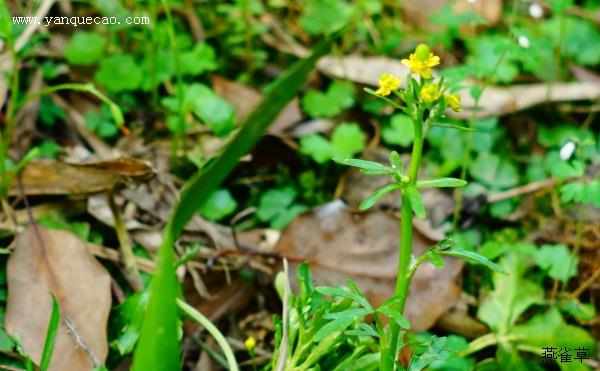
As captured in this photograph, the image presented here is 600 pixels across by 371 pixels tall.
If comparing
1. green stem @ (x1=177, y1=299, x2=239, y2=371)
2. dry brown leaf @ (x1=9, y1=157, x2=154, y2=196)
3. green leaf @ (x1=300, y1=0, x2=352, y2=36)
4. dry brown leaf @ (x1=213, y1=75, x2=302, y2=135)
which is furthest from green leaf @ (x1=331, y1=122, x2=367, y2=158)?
green stem @ (x1=177, y1=299, x2=239, y2=371)

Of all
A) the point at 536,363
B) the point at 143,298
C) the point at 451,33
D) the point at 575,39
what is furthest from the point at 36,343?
the point at 575,39

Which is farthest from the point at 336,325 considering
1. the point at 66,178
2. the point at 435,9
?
the point at 435,9

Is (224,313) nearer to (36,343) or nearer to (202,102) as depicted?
(36,343)

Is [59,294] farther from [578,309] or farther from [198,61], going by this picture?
[578,309]

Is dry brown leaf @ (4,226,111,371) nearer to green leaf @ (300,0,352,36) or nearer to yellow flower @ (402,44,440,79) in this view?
yellow flower @ (402,44,440,79)

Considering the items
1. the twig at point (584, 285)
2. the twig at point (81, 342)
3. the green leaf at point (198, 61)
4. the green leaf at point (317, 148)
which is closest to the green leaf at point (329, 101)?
the green leaf at point (317, 148)

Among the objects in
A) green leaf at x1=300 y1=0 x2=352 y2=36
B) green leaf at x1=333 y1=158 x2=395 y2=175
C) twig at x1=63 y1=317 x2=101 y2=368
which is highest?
green leaf at x1=300 y1=0 x2=352 y2=36
